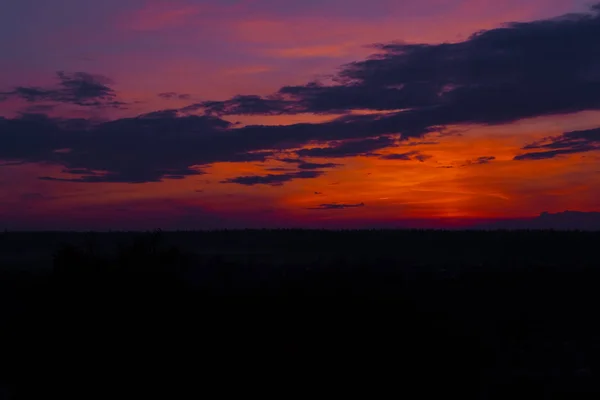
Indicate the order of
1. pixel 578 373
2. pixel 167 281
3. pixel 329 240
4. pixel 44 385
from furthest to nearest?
pixel 329 240
pixel 578 373
pixel 167 281
pixel 44 385

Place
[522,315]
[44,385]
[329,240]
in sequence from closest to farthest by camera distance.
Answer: [44,385]
[522,315]
[329,240]

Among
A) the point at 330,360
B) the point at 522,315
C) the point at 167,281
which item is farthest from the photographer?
the point at 522,315

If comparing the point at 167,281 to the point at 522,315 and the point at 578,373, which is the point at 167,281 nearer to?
the point at 578,373

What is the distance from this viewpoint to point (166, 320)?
16.3m

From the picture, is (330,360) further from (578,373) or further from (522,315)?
(522,315)

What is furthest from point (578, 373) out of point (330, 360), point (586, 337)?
point (330, 360)

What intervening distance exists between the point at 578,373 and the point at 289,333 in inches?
451

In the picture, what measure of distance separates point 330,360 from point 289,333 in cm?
90

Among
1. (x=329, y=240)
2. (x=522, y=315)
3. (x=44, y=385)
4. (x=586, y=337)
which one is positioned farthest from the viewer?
(x=329, y=240)

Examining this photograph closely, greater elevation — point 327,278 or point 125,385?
point 327,278

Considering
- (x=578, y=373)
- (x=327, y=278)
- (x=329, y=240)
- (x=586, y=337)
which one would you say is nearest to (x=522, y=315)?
(x=586, y=337)

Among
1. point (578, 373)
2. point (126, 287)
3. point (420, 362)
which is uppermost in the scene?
point (126, 287)

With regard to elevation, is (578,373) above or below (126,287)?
below

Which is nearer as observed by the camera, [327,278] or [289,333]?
[289,333]
